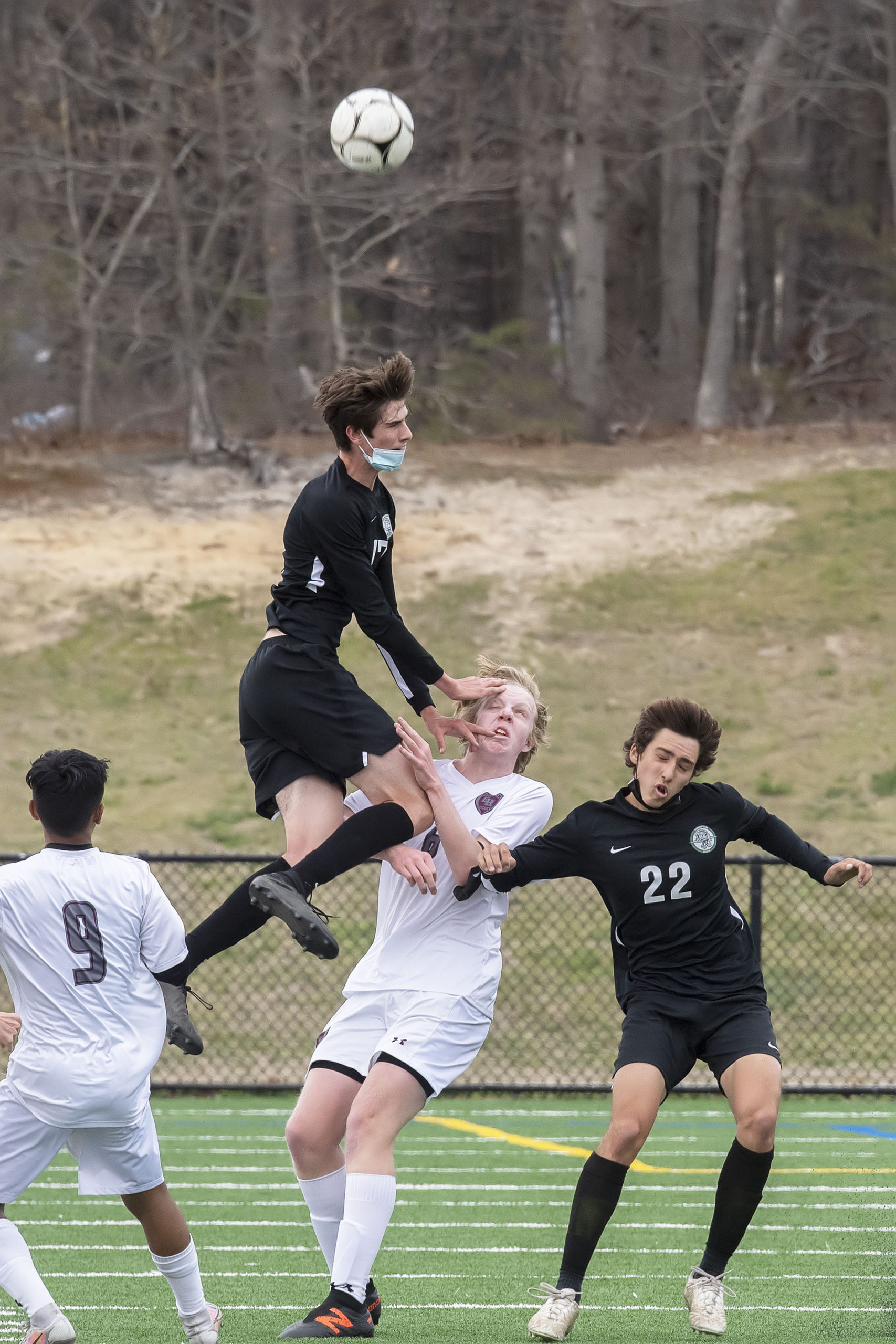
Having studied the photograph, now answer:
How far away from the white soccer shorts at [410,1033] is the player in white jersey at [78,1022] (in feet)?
2.55

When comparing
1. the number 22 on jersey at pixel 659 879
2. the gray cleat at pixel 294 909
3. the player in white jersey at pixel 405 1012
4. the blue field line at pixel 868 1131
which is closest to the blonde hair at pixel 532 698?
the player in white jersey at pixel 405 1012

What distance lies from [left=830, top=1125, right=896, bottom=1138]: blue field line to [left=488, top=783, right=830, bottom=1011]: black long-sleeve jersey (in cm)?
486

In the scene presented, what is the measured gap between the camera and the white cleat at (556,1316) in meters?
4.53

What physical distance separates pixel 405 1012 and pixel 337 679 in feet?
3.51

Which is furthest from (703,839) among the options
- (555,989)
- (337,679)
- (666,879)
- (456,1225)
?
(555,989)

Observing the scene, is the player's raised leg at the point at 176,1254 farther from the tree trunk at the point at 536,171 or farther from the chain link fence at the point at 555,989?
the tree trunk at the point at 536,171

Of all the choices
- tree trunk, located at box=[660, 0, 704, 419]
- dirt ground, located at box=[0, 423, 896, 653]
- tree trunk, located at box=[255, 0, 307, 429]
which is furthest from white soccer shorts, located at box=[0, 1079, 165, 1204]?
tree trunk, located at box=[660, 0, 704, 419]

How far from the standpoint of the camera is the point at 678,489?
75.3ft

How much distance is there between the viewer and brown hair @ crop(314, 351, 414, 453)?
5051 mm

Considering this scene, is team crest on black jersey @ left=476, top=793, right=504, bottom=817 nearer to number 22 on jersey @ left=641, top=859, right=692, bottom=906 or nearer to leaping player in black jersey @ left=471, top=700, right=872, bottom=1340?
leaping player in black jersey @ left=471, top=700, right=872, bottom=1340

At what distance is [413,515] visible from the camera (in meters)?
21.9

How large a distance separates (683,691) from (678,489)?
5.71 meters

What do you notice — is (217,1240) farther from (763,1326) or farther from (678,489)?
(678,489)

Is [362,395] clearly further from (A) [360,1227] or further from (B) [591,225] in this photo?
(B) [591,225]
